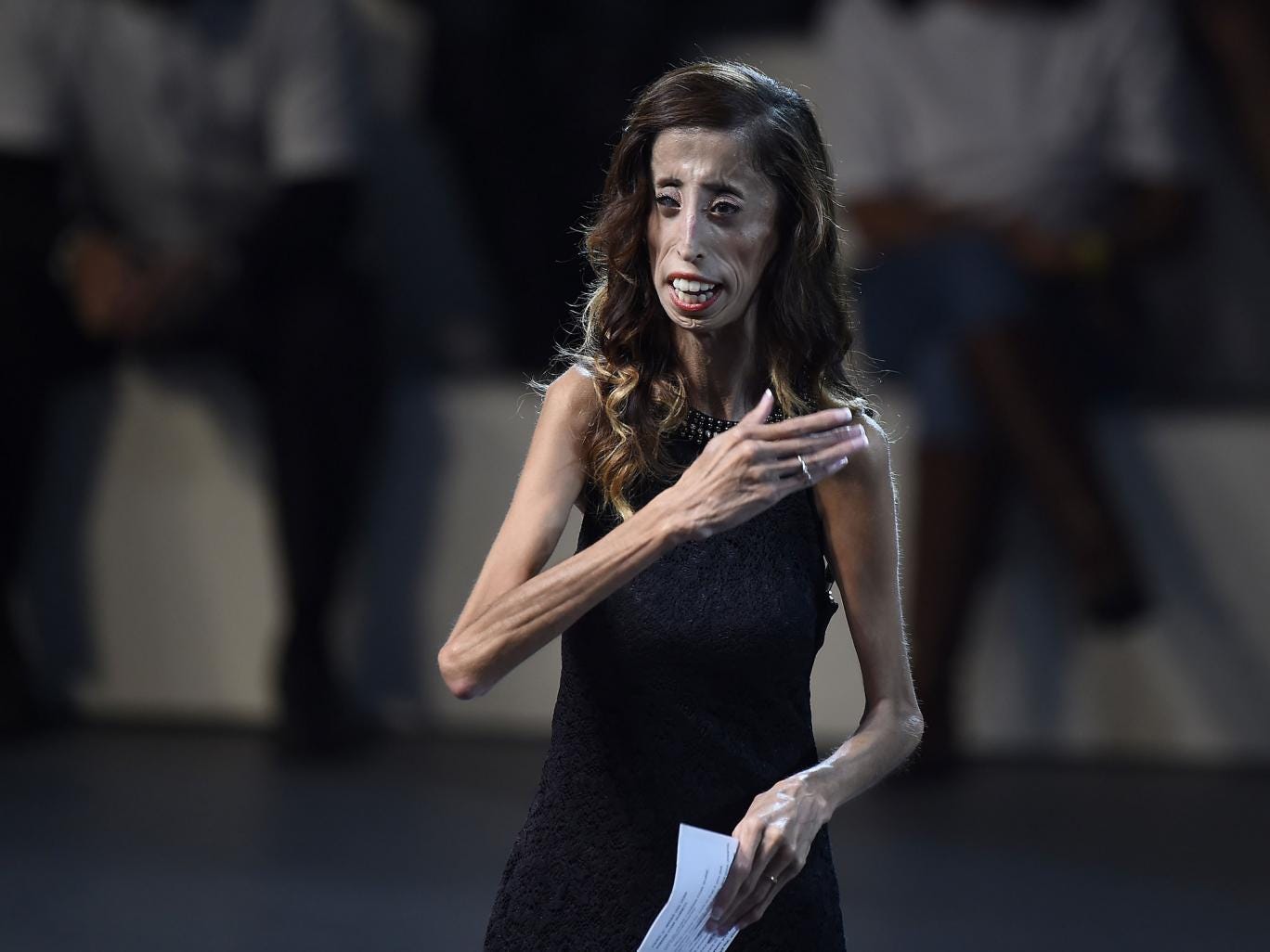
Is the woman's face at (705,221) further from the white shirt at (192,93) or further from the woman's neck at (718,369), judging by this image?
the white shirt at (192,93)

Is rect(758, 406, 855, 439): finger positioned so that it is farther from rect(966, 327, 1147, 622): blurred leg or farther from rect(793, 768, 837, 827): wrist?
rect(966, 327, 1147, 622): blurred leg

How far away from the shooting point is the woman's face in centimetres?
119

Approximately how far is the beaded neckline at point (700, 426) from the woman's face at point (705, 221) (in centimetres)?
7

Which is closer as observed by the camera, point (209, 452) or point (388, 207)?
point (209, 452)

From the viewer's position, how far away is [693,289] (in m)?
1.19

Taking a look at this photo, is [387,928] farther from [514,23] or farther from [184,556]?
[514,23]

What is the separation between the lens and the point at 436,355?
157 inches

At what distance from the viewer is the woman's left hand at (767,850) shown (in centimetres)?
112

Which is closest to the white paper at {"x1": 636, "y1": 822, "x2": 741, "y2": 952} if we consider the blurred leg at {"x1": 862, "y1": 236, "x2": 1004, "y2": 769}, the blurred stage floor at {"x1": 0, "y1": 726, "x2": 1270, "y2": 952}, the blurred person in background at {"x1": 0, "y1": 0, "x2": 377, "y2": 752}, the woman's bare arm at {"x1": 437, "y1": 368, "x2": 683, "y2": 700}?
the woman's bare arm at {"x1": 437, "y1": 368, "x2": 683, "y2": 700}

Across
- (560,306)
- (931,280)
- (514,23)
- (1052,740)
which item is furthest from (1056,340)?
(514,23)

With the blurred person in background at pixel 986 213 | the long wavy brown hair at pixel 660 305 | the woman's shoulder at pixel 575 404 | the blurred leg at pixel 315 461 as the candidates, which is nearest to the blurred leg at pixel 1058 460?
the blurred person in background at pixel 986 213

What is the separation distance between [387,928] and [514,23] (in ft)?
6.49

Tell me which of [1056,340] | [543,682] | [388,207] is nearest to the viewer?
[1056,340]

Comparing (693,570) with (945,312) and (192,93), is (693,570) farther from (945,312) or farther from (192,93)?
(192,93)
